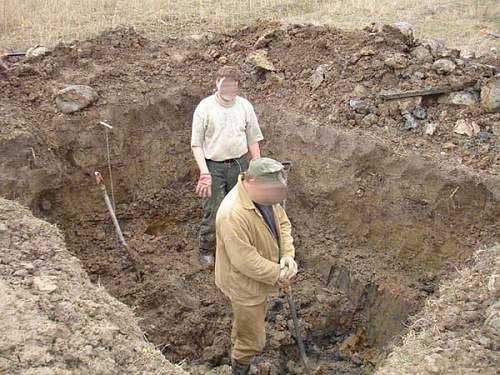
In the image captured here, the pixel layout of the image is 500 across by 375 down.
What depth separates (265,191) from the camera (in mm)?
3416

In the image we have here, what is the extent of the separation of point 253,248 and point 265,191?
0.40 metres

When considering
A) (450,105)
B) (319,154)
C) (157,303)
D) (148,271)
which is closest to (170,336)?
(157,303)

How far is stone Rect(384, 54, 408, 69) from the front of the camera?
19.6ft

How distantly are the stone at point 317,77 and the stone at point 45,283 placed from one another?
3.83m

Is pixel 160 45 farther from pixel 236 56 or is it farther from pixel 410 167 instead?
pixel 410 167

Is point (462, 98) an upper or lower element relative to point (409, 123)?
upper

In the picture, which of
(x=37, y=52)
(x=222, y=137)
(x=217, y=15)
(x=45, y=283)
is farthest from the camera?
(x=217, y=15)

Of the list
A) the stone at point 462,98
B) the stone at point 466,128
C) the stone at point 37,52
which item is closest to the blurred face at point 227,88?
the stone at point 466,128

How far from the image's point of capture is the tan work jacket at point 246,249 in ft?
11.5

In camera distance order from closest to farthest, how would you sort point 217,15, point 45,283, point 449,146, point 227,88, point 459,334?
point 459,334 → point 45,283 → point 227,88 → point 449,146 → point 217,15

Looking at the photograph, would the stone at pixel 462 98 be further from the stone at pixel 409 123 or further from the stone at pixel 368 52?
the stone at pixel 368 52

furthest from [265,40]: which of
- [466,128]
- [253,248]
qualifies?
[253,248]

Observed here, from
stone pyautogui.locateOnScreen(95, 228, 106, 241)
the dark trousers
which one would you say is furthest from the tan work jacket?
stone pyautogui.locateOnScreen(95, 228, 106, 241)

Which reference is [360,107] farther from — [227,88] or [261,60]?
[227,88]
